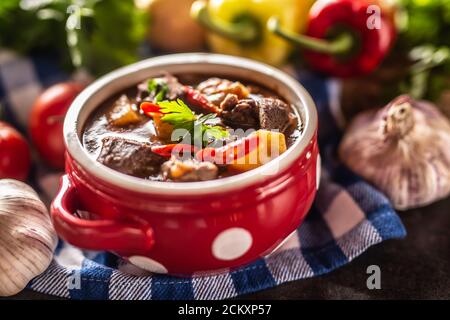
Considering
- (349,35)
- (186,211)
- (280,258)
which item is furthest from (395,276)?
(349,35)

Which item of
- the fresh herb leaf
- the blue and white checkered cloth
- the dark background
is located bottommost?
the dark background

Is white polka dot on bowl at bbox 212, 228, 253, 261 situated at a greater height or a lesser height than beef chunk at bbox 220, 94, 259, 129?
lesser

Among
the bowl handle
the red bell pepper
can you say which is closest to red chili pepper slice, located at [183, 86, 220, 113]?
the bowl handle

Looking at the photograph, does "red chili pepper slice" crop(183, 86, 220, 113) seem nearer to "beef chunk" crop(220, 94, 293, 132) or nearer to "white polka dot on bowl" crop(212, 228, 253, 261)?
"beef chunk" crop(220, 94, 293, 132)

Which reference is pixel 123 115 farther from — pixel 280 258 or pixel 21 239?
pixel 280 258

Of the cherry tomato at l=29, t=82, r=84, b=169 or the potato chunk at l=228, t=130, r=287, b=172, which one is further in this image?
the cherry tomato at l=29, t=82, r=84, b=169

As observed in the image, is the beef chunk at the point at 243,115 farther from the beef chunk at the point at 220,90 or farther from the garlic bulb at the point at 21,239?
the garlic bulb at the point at 21,239

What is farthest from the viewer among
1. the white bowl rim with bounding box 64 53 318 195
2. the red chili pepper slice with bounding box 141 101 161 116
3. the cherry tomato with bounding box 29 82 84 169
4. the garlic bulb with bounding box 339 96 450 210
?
the cherry tomato with bounding box 29 82 84 169
